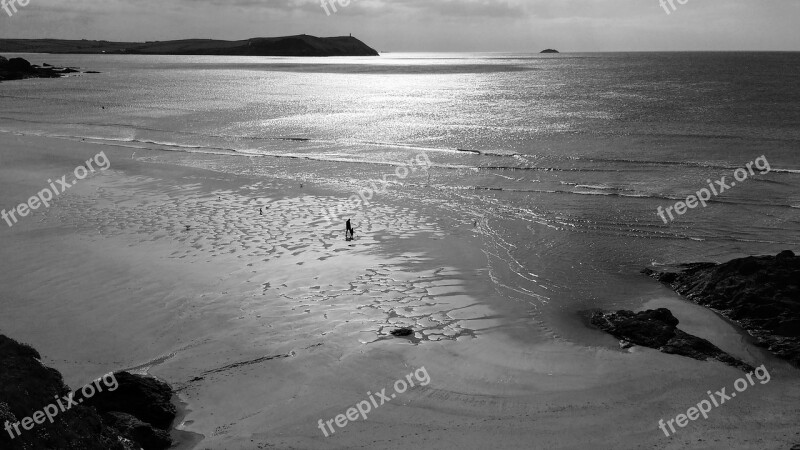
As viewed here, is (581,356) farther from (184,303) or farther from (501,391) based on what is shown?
(184,303)

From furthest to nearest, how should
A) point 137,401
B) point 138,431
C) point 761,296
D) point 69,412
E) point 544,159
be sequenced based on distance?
point 544,159 < point 761,296 < point 137,401 < point 138,431 < point 69,412

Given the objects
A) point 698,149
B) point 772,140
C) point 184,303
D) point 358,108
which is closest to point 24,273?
point 184,303

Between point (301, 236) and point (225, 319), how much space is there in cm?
610

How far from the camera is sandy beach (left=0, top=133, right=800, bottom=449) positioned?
10078 mm

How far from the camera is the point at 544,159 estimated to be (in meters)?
34.5

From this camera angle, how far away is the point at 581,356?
41.3 ft

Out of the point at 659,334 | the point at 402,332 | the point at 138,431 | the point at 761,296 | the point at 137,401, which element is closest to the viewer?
the point at 138,431

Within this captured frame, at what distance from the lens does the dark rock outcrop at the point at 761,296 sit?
43.2 ft

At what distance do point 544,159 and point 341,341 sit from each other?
24450 mm

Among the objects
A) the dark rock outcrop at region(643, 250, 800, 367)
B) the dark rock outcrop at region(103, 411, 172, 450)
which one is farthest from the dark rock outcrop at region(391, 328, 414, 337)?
the dark rock outcrop at region(643, 250, 800, 367)

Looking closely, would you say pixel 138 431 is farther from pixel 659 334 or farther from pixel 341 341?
pixel 659 334

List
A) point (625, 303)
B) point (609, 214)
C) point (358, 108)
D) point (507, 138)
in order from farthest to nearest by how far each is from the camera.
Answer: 1. point (358, 108)
2. point (507, 138)
3. point (609, 214)
4. point (625, 303)

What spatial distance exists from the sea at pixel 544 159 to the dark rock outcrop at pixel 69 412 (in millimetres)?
8816

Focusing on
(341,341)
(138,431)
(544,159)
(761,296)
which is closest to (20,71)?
(544,159)
